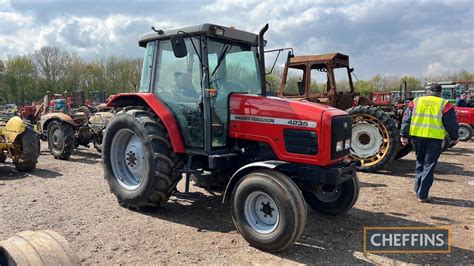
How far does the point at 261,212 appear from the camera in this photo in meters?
3.99

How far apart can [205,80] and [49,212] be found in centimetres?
278

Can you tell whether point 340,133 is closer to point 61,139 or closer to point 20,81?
point 61,139

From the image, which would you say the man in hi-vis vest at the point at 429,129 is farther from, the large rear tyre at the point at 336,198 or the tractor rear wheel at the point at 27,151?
the tractor rear wheel at the point at 27,151

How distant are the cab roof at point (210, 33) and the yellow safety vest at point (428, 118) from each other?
2774 millimetres

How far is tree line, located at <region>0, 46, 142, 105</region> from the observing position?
4139 cm

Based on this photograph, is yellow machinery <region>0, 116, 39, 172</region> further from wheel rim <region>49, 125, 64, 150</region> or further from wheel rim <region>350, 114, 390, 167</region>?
wheel rim <region>350, 114, 390, 167</region>

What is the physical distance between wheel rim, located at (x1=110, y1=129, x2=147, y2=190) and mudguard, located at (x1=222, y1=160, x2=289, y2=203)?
4.73 feet

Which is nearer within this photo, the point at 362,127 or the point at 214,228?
the point at 214,228

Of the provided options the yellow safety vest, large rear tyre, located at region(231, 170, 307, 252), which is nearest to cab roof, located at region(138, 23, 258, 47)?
large rear tyre, located at region(231, 170, 307, 252)

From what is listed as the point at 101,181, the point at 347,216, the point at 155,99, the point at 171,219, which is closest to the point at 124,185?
the point at 171,219

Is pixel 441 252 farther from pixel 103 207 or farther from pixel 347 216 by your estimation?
pixel 103 207

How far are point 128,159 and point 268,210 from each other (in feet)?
7.71

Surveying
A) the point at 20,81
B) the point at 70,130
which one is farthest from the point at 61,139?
the point at 20,81

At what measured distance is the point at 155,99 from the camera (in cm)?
495
